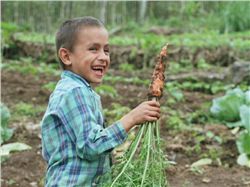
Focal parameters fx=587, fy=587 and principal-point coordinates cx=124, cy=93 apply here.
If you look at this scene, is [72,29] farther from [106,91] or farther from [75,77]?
[106,91]

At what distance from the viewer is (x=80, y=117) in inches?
91.6

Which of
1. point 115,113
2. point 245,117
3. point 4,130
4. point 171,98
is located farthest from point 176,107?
point 4,130

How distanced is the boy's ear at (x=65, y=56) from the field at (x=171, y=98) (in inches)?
56.5

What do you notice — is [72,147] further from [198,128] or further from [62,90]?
[198,128]

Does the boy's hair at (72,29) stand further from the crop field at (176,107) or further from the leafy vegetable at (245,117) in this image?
the leafy vegetable at (245,117)

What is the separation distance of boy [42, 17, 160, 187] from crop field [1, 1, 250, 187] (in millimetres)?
259

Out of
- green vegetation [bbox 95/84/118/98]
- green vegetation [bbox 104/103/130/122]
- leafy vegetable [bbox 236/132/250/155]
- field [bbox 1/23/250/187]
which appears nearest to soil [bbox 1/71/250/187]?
field [bbox 1/23/250/187]

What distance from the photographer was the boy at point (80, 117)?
2299mm

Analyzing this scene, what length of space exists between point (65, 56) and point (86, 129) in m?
0.38

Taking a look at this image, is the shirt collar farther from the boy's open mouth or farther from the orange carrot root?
the orange carrot root

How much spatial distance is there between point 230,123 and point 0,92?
3.14 m

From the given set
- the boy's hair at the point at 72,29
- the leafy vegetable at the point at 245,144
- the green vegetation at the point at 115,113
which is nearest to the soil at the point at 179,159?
the leafy vegetable at the point at 245,144

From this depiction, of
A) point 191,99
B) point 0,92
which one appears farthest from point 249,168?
point 0,92

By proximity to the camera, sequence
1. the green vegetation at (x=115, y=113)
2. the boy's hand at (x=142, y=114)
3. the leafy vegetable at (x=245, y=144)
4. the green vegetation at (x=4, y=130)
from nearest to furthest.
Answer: the boy's hand at (x=142, y=114) < the leafy vegetable at (x=245, y=144) < the green vegetation at (x=4, y=130) < the green vegetation at (x=115, y=113)
